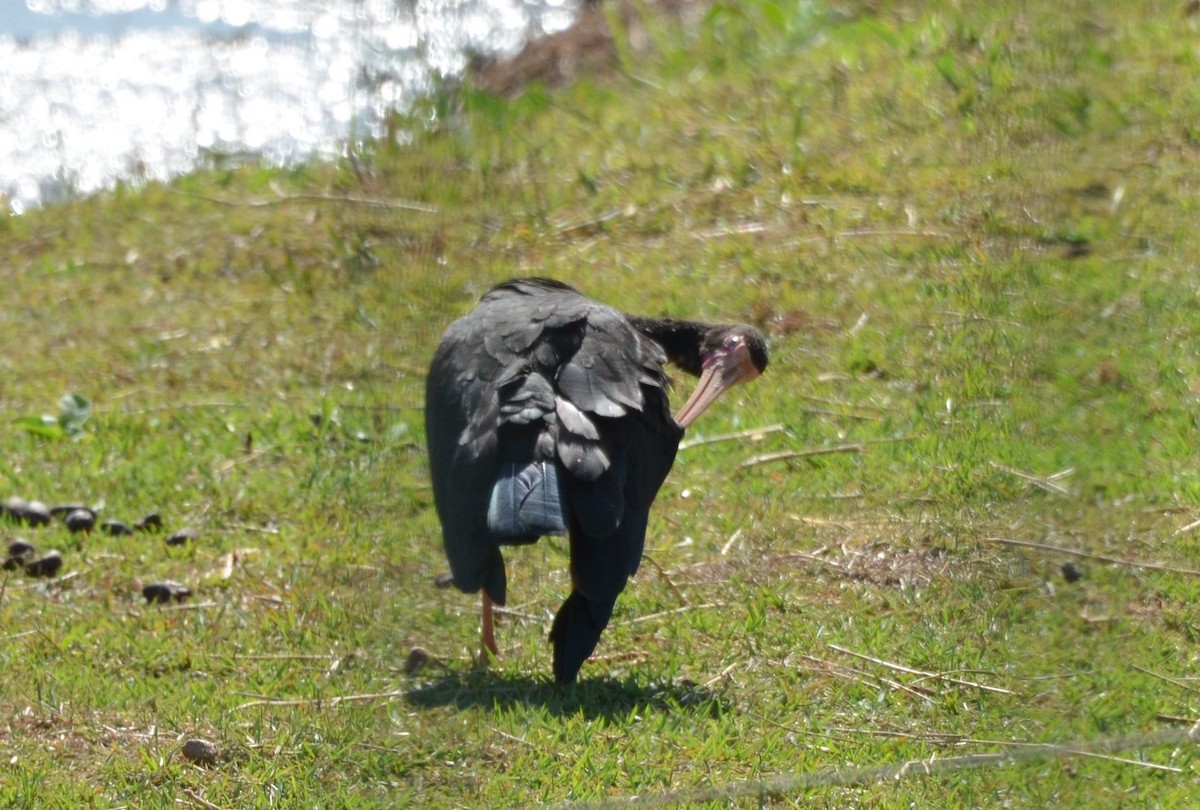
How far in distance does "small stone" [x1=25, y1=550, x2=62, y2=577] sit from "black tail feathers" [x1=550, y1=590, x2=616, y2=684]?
5.96 feet

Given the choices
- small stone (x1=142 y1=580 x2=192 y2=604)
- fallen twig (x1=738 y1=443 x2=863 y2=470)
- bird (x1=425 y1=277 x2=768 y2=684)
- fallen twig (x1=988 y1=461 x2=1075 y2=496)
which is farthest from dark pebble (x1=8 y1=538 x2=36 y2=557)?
fallen twig (x1=988 y1=461 x2=1075 y2=496)

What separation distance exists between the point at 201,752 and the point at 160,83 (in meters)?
6.51

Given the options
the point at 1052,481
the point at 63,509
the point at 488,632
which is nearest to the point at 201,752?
the point at 488,632

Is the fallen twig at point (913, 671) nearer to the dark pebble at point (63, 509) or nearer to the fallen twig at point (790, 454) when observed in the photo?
the fallen twig at point (790, 454)

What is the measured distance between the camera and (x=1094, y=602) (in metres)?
2.12

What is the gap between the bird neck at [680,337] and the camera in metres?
5.09

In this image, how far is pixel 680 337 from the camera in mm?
5137

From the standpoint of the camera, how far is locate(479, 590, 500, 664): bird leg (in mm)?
3351

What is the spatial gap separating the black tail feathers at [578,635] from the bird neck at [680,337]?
154 cm

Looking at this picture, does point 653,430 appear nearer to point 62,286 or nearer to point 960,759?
point 960,759

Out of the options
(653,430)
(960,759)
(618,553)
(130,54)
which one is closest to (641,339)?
(653,430)

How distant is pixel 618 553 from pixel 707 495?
1.21 metres

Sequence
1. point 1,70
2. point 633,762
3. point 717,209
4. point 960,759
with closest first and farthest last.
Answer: point 960,759, point 633,762, point 717,209, point 1,70

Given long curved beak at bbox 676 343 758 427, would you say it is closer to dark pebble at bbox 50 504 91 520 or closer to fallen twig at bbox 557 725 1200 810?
fallen twig at bbox 557 725 1200 810
